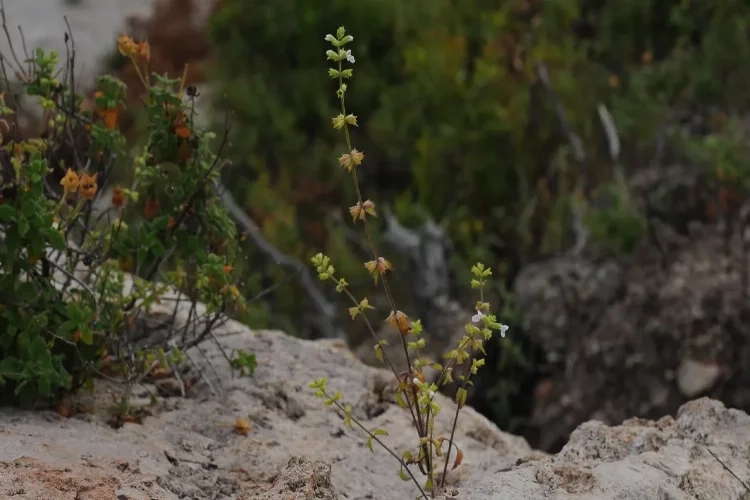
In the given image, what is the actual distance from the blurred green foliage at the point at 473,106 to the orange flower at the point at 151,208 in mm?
3417

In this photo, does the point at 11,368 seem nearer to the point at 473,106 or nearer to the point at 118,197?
the point at 118,197

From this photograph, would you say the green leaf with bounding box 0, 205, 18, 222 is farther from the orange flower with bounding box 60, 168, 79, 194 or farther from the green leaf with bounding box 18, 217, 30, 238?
the orange flower with bounding box 60, 168, 79, 194

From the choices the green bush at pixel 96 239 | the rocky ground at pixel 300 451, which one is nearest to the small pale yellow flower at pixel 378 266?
the rocky ground at pixel 300 451

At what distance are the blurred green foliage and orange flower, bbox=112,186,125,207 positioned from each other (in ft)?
11.4

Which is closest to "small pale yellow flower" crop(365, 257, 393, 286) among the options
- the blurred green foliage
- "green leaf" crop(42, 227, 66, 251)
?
"green leaf" crop(42, 227, 66, 251)

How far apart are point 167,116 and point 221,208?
0.94ft

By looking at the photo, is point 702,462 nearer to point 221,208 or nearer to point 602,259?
point 221,208

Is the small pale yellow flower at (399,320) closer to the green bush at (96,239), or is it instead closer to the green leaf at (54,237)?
the green bush at (96,239)

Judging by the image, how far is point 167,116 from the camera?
2.60 m

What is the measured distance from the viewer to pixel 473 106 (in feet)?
24.4

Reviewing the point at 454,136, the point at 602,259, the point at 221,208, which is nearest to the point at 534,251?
the point at 602,259

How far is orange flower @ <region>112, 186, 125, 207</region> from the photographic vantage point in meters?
2.62

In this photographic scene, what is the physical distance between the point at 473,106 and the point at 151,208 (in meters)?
4.99

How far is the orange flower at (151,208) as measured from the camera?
2709mm
